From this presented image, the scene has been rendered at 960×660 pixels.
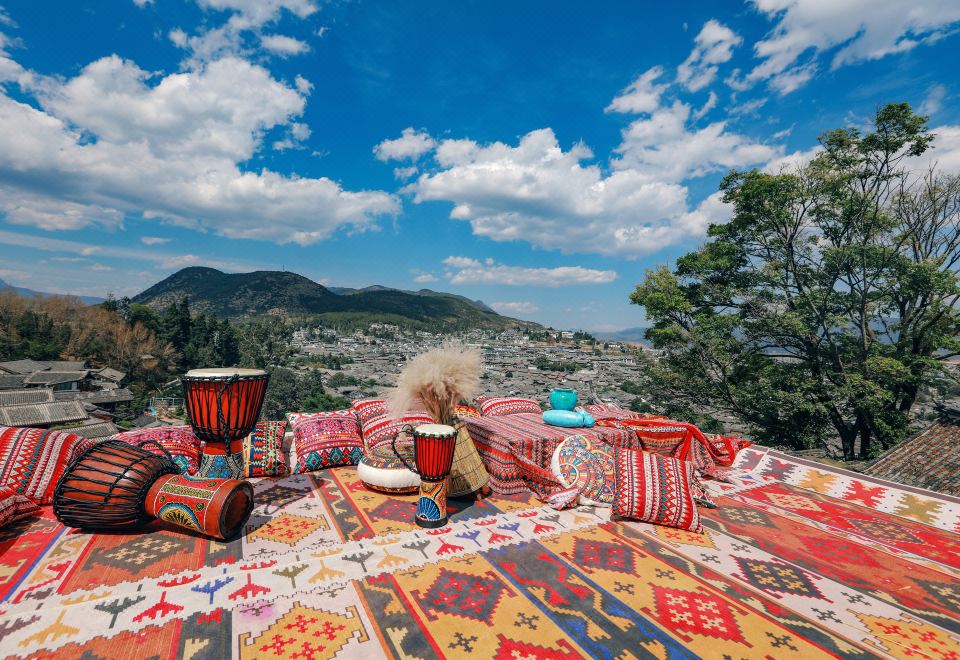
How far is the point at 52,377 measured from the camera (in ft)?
108

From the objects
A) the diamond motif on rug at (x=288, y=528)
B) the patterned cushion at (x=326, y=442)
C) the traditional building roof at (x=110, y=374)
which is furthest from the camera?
the traditional building roof at (x=110, y=374)

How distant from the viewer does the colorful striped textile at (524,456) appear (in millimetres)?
3445

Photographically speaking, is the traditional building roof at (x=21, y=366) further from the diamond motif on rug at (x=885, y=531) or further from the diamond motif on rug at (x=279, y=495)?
the diamond motif on rug at (x=885, y=531)

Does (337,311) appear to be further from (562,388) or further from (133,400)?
(562,388)

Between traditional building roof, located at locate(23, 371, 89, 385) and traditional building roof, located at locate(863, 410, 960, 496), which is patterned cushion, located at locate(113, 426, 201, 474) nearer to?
traditional building roof, located at locate(863, 410, 960, 496)

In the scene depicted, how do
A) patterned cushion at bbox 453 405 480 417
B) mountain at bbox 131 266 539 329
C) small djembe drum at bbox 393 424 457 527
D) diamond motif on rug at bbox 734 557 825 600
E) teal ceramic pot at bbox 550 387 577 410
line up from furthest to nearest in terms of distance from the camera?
mountain at bbox 131 266 539 329
patterned cushion at bbox 453 405 480 417
teal ceramic pot at bbox 550 387 577 410
small djembe drum at bbox 393 424 457 527
diamond motif on rug at bbox 734 557 825 600

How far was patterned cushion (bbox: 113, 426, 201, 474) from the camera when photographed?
3.42m

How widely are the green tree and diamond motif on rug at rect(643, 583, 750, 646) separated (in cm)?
786

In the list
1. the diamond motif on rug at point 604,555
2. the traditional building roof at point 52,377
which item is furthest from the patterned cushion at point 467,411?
the traditional building roof at point 52,377

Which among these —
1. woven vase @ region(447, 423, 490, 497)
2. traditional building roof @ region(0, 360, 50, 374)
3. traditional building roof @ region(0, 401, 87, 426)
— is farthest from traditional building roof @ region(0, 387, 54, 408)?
woven vase @ region(447, 423, 490, 497)

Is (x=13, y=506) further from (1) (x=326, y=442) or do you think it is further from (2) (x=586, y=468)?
(2) (x=586, y=468)

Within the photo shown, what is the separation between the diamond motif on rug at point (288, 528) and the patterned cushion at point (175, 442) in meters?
1.09

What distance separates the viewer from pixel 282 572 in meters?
2.21

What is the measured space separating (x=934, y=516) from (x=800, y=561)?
6.25 ft
